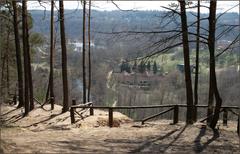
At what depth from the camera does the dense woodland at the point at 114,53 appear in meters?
12.5

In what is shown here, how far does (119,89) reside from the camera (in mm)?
87438

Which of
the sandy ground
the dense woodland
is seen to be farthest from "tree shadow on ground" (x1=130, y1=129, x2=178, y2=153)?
the dense woodland

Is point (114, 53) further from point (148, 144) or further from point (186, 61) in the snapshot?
point (148, 144)

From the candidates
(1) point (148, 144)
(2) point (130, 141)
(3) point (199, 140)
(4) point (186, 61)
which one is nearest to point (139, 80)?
(4) point (186, 61)

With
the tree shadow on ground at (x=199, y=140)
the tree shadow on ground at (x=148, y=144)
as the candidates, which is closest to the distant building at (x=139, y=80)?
the tree shadow on ground at (x=199, y=140)

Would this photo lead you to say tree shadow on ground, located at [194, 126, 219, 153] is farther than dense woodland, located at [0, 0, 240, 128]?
No

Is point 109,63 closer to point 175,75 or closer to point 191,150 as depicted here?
point 175,75

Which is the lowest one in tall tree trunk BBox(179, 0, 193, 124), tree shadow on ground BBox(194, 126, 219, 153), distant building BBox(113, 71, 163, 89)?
distant building BBox(113, 71, 163, 89)

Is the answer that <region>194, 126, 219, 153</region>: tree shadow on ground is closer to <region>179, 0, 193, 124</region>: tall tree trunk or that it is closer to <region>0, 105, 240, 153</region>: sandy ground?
<region>0, 105, 240, 153</region>: sandy ground

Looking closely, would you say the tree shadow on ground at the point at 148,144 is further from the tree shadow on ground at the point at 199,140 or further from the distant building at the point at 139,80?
the distant building at the point at 139,80

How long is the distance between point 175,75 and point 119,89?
41.8 ft

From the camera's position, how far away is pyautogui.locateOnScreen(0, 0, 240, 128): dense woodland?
12455 mm

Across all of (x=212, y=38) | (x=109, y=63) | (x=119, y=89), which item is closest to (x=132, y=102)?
(x=119, y=89)

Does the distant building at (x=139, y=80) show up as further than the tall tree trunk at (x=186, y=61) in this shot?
Yes
